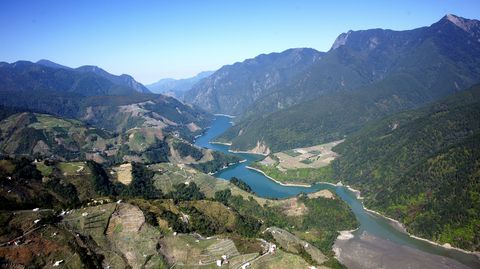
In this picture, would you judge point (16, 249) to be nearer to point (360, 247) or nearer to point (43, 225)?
point (43, 225)

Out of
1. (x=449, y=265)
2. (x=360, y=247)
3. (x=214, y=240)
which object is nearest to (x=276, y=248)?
(x=214, y=240)

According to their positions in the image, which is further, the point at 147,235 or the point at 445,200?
the point at 445,200

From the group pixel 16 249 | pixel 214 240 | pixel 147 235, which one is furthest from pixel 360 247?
pixel 16 249

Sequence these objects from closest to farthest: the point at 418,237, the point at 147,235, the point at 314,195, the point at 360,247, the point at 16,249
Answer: the point at 16,249 → the point at 147,235 → the point at 360,247 → the point at 418,237 → the point at 314,195

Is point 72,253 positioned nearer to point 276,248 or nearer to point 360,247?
point 276,248

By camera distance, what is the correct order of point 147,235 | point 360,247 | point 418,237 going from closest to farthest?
point 147,235 < point 360,247 < point 418,237

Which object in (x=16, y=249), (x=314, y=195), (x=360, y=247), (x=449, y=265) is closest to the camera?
(x=16, y=249)

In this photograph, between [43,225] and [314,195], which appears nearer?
[43,225]

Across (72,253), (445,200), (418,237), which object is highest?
(72,253)

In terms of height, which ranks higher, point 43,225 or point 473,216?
point 43,225
